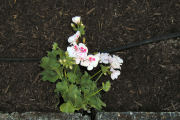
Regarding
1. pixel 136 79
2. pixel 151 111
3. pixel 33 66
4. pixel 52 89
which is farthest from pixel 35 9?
pixel 151 111

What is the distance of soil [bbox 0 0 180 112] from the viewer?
7.55ft

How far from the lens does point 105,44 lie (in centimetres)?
240

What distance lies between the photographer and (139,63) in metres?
2.35

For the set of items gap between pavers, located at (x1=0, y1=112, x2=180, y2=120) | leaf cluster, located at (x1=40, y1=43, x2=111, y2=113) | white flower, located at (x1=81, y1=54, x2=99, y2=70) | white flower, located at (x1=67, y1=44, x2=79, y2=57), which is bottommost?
gap between pavers, located at (x1=0, y1=112, x2=180, y2=120)

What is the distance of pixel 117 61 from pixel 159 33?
709mm

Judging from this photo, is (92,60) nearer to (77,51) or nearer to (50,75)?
(77,51)

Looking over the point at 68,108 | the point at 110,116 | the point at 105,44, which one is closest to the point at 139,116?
the point at 110,116

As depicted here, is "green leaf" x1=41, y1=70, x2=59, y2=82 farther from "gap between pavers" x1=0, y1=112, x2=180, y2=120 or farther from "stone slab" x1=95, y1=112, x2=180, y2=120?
"stone slab" x1=95, y1=112, x2=180, y2=120

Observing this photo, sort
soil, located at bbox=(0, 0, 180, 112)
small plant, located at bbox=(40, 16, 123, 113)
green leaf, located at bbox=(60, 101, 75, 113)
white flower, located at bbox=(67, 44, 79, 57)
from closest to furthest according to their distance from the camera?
1. white flower, located at bbox=(67, 44, 79, 57)
2. small plant, located at bbox=(40, 16, 123, 113)
3. green leaf, located at bbox=(60, 101, 75, 113)
4. soil, located at bbox=(0, 0, 180, 112)

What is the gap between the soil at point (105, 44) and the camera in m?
2.30

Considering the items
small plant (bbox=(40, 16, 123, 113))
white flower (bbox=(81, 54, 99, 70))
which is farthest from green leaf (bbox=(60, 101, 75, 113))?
white flower (bbox=(81, 54, 99, 70))

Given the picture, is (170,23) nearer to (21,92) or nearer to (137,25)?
(137,25)

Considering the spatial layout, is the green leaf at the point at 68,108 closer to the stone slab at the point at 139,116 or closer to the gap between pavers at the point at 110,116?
the gap between pavers at the point at 110,116

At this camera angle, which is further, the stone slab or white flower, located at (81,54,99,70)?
the stone slab
